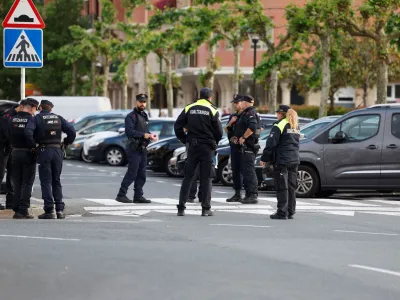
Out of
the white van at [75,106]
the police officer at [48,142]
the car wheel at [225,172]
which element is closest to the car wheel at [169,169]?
the car wheel at [225,172]

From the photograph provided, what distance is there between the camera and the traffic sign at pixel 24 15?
19.8 metres

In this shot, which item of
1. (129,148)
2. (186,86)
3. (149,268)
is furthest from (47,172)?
(186,86)

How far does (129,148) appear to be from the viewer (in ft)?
71.3

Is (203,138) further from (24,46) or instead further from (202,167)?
(24,46)

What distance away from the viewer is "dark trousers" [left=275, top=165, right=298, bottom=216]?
18.5 meters

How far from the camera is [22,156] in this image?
18438mm

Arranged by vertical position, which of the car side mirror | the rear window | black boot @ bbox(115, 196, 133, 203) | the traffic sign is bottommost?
black boot @ bbox(115, 196, 133, 203)

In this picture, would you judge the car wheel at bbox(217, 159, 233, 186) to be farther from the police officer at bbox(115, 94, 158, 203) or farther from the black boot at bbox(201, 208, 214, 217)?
the black boot at bbox(201, 208, 214, 217)

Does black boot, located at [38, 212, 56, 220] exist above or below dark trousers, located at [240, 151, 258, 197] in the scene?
below

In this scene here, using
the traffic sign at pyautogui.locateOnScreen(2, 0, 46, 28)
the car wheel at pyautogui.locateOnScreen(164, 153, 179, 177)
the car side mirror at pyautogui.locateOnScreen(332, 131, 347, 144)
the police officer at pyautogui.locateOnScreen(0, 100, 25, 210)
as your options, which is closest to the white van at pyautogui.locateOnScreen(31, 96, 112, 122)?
the car wheel at pyautogui.locateOnScreen(164, 153, 179, 177)

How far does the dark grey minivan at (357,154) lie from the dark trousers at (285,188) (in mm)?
4713

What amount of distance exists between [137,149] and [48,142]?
358 centimetres

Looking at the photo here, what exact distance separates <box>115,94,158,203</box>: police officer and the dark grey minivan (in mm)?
3380

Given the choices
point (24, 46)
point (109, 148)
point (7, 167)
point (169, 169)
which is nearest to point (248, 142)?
point (7, 167)
